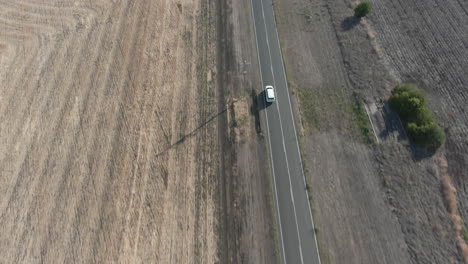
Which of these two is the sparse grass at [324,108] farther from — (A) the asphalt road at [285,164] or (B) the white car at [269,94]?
(B) the white car at [269,94]

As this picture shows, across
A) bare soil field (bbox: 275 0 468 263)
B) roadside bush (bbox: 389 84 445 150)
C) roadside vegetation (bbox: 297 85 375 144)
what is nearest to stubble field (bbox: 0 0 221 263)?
roadside vegetation (bbox: 297 85 375 144)

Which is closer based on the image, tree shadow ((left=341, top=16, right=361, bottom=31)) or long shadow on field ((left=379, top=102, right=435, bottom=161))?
long shadow on field ((left=379, top=102, right=435, bottom=161))

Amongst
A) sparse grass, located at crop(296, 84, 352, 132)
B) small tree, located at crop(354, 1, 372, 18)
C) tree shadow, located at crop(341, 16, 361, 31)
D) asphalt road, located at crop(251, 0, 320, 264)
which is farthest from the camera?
tree shadow, located at crop(341, 16, 361, 31)

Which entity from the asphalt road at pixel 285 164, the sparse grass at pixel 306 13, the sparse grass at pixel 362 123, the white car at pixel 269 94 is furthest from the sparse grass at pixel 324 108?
the sparse grass at pixel 306 13

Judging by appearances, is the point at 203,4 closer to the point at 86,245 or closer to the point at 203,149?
the point at 203,149

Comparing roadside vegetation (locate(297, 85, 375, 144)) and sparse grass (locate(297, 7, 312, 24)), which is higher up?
sparse grass (locate(297, 7, 312, 24))

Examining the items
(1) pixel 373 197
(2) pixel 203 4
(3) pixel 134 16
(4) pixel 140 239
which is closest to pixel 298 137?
(1) pixel 373 197

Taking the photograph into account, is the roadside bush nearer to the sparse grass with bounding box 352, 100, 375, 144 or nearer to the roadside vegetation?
the sparse grass with bounding box 352, 100, 375, 144

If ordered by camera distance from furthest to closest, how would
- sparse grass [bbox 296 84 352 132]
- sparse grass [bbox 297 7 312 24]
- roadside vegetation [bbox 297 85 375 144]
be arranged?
1. sparse grass [bbox 297 7 312 24]
2. sparse grass [bbox 296 84 352 132]
3. roadside vegetation [bbox 297 85 375 144]
